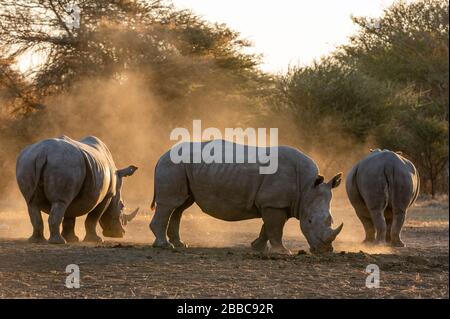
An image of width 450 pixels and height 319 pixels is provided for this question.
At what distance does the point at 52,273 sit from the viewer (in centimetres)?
1047

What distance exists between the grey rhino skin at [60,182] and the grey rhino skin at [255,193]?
133 centimetres

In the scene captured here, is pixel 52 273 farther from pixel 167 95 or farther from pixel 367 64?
pixel 367 64

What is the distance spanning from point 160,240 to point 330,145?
2046 centimetres

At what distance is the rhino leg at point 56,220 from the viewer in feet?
45.3

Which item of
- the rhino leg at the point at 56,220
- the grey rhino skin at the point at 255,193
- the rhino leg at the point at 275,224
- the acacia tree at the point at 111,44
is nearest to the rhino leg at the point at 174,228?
the grey rhino skin at the point at 255,193

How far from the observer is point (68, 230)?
14.9 meters

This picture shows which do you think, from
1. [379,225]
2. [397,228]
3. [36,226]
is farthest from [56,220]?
[397,228]

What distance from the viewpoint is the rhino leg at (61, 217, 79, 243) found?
48.8 ft

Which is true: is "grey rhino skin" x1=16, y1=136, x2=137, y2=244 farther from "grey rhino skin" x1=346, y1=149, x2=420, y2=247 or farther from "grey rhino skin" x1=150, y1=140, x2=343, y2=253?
"grey rhino skin" x1=346, y1=149, x2=420, y2=247

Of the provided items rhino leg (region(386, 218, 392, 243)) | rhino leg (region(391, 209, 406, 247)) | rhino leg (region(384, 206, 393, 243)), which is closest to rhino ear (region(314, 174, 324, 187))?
rhino leg (region(391, 209, 406, 247))

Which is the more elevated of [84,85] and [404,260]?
[84,85]

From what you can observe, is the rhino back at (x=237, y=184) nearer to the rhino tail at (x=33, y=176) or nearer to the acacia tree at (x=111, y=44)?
the rhino tail at (x=33, y=176)

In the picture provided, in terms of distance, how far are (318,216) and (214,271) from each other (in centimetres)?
247
